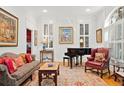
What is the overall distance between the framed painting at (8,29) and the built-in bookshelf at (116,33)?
152 inches

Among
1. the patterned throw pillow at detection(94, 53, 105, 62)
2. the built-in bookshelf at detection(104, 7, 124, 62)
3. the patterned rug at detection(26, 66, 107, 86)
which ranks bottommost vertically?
the patterned rug at detection(26, 66, 107, 86)

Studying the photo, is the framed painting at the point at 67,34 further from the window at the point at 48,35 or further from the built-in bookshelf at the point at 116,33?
the built-in bookshelf at the point at 116,33

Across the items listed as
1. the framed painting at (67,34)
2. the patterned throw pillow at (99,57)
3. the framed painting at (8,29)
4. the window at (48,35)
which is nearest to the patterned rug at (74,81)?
the patterned throw pillow at (99,57)

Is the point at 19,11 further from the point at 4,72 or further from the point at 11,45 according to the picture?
the point at 4,72

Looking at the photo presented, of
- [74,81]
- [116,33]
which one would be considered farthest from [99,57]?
[74,81]

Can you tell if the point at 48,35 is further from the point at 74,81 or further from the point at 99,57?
the point at 74,81

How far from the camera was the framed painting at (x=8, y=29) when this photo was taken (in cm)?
Result: 500

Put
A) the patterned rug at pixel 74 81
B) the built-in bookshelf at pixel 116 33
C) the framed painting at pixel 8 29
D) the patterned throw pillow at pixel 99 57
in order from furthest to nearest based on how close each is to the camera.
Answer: the patterned throw pillow at pixel 99 57
the built-in bookshelf at pixel 116 33
the framed painting at pixel 8 29
the patterned rug at pixel 74 81

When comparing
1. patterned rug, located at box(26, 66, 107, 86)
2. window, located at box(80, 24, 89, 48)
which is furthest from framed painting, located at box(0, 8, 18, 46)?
window, located at box(80, 24, 89, 48)

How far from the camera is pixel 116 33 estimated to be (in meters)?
6.90

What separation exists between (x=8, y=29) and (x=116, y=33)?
4135mm

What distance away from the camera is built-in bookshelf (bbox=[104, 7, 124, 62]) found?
6.34m

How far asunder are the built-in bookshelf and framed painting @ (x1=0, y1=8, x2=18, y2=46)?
386cm

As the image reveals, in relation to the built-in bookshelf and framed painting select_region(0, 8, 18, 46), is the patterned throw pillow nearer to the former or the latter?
the built-in bookshelf
